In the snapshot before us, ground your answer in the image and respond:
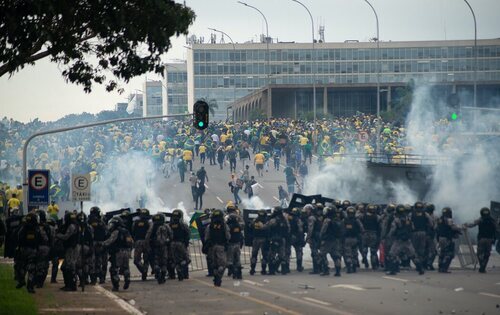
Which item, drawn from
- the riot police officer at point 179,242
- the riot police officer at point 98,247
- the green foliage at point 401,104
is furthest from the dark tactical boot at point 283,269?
the green foliage at point 401,104

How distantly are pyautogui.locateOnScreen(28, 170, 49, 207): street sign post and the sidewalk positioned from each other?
6.42m

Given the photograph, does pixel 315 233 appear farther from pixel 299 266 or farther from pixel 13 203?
pixel 13 203

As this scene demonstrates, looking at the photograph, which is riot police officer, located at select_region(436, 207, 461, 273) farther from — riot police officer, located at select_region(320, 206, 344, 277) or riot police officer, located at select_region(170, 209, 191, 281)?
riot police officer, located at select_region(170, 209, 191, 281)

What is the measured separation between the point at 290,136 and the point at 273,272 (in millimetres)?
36095

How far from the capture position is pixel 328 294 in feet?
70.4

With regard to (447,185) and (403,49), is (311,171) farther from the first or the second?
(403,49)

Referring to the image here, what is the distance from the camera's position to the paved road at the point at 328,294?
739 inches

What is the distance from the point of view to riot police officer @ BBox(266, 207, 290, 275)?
27.1 meters

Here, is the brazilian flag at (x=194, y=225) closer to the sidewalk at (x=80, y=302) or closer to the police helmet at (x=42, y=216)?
the police helmet at (x=42, y=216)

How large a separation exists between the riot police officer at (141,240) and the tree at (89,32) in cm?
327

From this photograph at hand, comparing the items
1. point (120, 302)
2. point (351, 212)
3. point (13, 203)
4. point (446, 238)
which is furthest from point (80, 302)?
point (13, 203)

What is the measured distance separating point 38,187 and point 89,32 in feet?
27.7

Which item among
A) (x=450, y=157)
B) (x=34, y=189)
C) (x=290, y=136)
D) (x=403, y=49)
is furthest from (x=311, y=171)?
(x=403, y=49)

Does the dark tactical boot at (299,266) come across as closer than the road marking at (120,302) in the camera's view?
No
